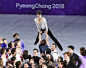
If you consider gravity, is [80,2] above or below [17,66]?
above

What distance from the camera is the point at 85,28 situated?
51.5 feet

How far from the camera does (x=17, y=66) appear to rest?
646cm

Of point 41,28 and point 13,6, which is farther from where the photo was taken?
point 13,6

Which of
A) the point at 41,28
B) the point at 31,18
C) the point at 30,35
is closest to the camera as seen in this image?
the point at 41,28

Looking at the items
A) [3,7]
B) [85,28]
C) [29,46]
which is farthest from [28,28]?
[3,7]

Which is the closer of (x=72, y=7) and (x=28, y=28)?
(x=28, y=28)

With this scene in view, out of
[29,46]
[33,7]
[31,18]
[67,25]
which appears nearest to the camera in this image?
[29,46]

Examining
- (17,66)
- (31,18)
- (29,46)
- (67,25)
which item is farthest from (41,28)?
(31,18)

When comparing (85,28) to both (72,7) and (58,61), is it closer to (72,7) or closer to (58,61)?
(72,7)

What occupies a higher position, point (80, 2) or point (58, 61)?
point (80, 2)

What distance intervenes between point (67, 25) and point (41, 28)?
24.3ft

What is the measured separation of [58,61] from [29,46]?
407 centimetres

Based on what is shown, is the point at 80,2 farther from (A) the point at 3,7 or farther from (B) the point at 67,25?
(A) the point at 3,7

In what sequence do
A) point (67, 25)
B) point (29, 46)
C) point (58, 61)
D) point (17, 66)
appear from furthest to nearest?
point (67, 25), point (29, 46), point (58, 61), point (17, 66)
